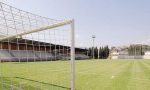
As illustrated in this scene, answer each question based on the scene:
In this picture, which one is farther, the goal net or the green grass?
the green grass

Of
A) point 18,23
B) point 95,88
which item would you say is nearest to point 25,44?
point 18,23

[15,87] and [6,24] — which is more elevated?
[6,24]

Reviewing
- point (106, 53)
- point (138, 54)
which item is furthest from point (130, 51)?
point (106, 53)

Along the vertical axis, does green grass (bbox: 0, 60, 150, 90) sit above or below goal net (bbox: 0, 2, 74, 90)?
below

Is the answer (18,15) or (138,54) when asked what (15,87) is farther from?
(138,54)

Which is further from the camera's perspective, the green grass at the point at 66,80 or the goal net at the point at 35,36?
the green grass at the point at 66,80

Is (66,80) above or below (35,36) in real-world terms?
below

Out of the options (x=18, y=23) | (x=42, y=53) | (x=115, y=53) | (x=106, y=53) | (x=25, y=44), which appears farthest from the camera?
(x=115, y=53)

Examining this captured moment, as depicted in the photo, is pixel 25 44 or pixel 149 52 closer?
pixel 25 44

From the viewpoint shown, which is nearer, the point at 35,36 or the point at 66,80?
the point at 35,36

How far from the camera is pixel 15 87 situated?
32.9 feet

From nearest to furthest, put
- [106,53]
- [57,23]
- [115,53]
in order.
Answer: [57,23] → [106,53] → [115,53]

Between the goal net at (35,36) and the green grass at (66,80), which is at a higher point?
the goal net at (35,36)

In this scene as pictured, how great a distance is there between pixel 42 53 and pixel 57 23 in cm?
Result: 375
